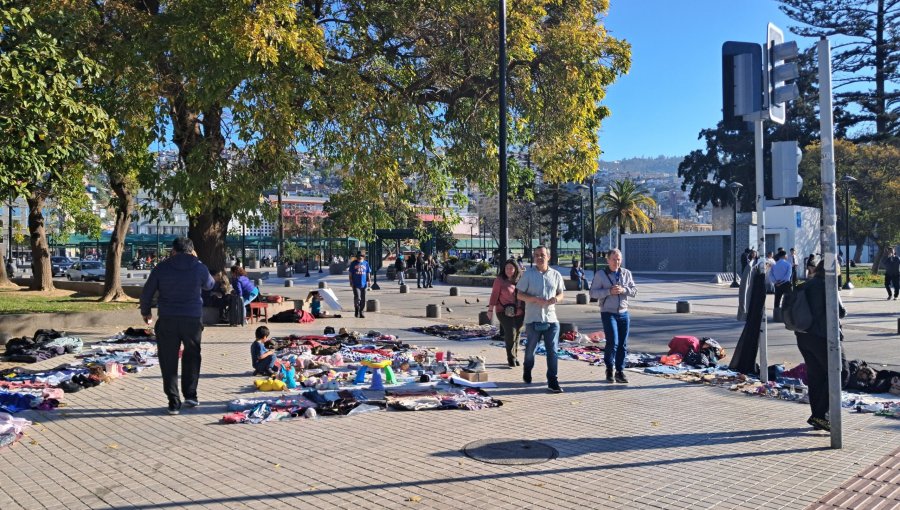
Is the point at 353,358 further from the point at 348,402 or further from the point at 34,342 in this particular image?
the point at 34,342

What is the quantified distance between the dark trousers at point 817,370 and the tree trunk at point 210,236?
1281 centimetres

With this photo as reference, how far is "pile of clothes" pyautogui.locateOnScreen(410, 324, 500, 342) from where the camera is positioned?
1450 centimetres

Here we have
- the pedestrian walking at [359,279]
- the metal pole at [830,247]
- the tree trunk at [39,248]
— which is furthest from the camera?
the tree trunk at [39,248]

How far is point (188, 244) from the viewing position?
25.7ft

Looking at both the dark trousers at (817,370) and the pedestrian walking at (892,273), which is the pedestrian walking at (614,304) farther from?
the pedestrian walking at (892,273)

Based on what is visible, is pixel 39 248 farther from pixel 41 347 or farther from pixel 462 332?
pixel 462 332

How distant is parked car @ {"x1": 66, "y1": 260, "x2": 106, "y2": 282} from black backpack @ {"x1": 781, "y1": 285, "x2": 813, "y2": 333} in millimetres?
47729

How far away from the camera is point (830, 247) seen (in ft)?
19.9

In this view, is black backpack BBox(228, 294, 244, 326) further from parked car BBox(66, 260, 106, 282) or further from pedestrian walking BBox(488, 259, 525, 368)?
parked car BBox(66, 260, 106, 282)

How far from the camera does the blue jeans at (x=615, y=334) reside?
9.17 metres

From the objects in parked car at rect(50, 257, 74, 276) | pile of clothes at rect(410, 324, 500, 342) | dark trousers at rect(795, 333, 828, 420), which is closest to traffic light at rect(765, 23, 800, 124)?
dark trousers at rect(795, 333, 828, 420)

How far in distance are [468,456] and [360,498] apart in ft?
4.13

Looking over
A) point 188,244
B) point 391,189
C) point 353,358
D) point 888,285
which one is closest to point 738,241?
point 888,285

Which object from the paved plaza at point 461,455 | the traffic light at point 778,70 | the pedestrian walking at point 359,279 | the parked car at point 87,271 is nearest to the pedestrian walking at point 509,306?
the paved plaza at point 461,455
